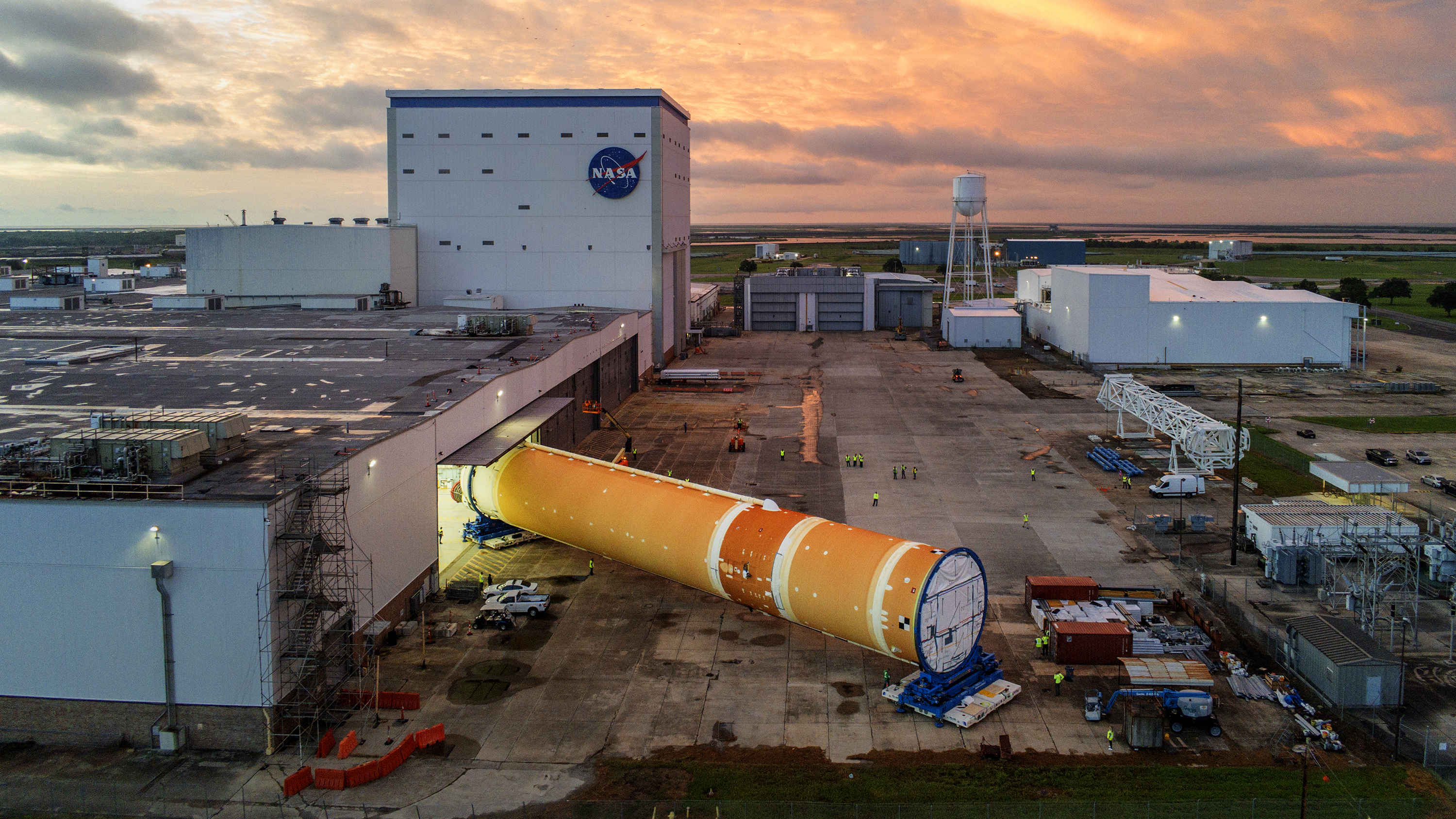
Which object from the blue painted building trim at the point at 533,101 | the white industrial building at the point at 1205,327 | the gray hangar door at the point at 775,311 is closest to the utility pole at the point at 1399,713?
the white industrial building at the point at 1205,327

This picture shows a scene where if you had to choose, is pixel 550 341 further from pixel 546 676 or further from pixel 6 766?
pixel 6 766

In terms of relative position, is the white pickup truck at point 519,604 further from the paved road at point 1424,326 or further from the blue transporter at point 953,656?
the paved road at point 1424,326

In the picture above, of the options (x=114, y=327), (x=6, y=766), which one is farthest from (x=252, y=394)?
(x=114, y=327)

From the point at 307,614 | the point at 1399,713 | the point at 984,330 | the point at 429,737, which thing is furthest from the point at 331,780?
the point at 984,330

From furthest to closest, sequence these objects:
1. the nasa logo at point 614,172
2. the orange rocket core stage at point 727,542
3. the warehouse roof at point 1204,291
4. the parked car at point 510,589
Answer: the warehouse roof at point 1204,291, the nasa logo at point 614,172, the parked car at point 510,589, the orange rocket core stage at point 727,542

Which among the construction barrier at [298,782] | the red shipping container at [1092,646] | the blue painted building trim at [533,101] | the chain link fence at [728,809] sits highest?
the blue painted building trim at [533,101]

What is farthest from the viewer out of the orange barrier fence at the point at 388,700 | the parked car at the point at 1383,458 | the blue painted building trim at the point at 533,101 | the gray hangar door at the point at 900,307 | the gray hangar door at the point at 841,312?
the gray hangar door at the point at 900,307

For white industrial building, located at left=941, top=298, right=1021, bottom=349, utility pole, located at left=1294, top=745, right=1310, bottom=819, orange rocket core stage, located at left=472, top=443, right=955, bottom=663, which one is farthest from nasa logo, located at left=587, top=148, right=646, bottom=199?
utility pole, located at left=1294, top=745, right=1310, bottom=819
